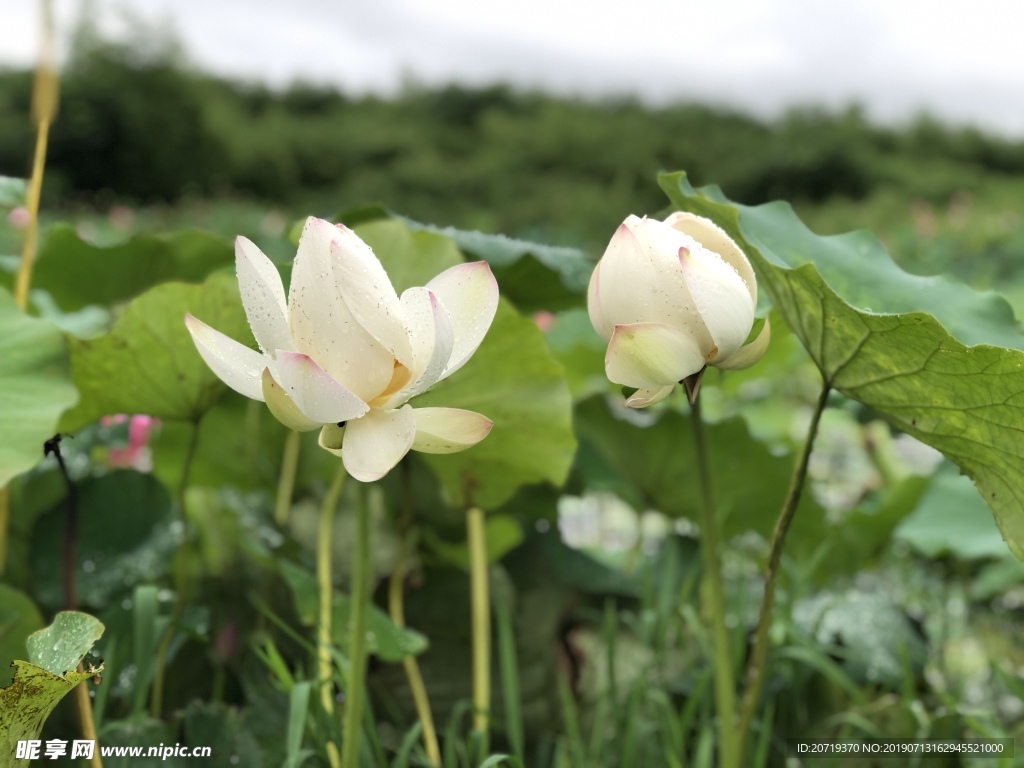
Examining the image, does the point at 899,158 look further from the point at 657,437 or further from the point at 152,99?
the point at 657,437

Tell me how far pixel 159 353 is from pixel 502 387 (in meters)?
0.22

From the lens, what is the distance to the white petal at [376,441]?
1.13 feet

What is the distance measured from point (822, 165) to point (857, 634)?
37.7 ft

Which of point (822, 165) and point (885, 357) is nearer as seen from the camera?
point (885, 357)

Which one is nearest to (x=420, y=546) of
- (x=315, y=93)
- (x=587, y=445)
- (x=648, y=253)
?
(x=587, y=445)

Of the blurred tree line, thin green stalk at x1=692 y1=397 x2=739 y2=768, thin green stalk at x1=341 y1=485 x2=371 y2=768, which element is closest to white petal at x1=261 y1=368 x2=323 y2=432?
thin green stalk at x1=341 y1=485 x2=371 y2=768

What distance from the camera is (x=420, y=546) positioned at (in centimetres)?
84

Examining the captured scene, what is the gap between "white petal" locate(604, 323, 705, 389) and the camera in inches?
15.1

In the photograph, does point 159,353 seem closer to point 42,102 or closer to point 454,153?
point 42,102

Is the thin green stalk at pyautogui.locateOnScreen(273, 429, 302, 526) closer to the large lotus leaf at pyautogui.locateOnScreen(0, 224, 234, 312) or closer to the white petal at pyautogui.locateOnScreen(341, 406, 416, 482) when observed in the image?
the large lotus leaf at pyautogui.locateOnScreen(0, 224, 234, 312)

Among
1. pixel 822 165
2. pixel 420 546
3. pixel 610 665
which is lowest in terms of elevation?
pixel 610 665

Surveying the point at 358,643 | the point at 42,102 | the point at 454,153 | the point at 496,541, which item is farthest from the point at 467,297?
the point at 454,153

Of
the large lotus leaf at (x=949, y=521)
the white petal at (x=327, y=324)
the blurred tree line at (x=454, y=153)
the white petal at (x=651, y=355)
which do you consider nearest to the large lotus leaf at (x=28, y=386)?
the white petal at (x=327, y=324)

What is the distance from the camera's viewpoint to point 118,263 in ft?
2.64
